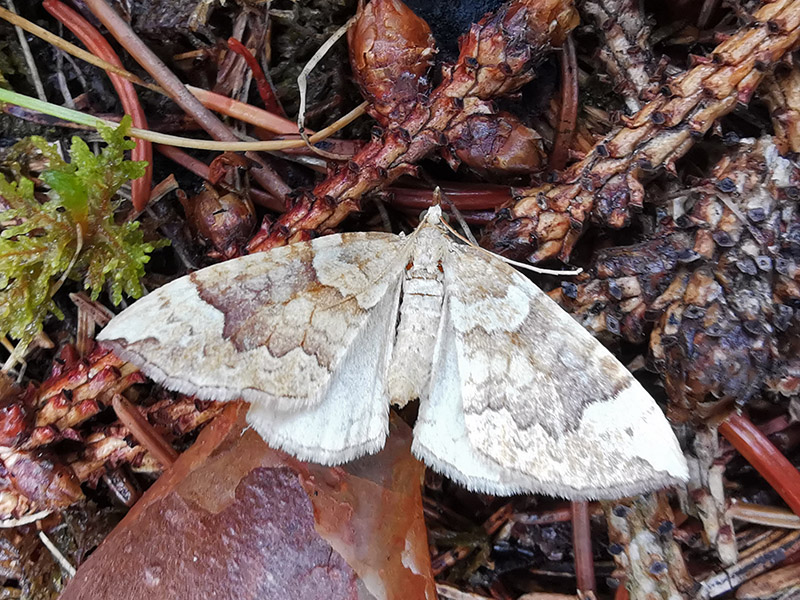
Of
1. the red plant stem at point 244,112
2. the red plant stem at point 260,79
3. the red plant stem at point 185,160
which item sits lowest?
the red plant stem at point 185,160

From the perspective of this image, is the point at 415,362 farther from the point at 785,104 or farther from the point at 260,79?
the point at 785,104

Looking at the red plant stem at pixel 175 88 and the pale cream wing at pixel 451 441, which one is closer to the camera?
the pale cream wing at pixel 451 441

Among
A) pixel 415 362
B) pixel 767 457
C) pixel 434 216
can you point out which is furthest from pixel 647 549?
pixel 434 216

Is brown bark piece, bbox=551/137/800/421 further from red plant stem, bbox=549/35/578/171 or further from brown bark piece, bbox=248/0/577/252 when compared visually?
brown bark piece, bbox=248/0/577/252

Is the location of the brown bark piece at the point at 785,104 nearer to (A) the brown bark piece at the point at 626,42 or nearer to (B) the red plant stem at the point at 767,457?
(A) the brown bark piece at the point at 626,42

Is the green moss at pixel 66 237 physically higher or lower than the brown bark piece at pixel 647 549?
higher

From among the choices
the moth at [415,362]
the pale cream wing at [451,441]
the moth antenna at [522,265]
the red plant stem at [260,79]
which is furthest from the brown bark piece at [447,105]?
the pale cream wing at [451,441]

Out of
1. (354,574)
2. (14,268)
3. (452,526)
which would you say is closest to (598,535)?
(452,526)

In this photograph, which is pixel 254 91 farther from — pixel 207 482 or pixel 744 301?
pixel 744 301
